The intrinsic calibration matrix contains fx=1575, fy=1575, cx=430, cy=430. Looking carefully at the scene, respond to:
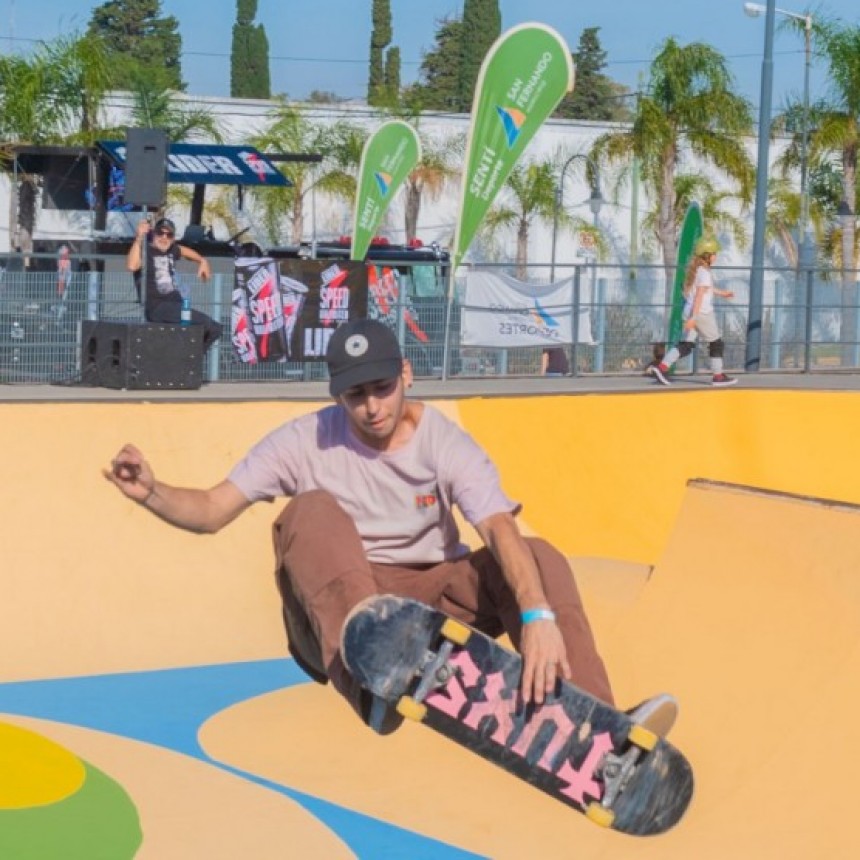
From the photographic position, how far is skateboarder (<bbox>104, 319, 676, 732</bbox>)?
5.00 m

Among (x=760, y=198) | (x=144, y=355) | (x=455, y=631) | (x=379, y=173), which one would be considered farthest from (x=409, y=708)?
(x=760, y=198)

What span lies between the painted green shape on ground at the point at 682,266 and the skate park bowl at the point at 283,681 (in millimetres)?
6952

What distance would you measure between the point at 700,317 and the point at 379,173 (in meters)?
4.00

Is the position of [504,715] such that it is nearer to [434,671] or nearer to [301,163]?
[434,671]

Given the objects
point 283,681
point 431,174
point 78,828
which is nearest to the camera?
point 78,828

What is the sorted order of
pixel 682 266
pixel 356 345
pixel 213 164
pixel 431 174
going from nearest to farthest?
pixel 356 345, pixel 682 266, pixel 213 164, pixel 431 174

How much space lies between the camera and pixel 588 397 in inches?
495

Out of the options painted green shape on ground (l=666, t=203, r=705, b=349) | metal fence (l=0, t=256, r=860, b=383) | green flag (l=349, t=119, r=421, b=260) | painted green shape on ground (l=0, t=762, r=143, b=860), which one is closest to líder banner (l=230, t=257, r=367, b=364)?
metal fence (l=0, t=256, r=860, b=383)

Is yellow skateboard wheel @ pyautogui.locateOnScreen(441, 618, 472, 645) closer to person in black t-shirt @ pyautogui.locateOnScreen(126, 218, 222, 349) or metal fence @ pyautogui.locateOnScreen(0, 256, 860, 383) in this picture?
person in black t-shirt @ pyautogui.locateOnScreen(126, 218, 222, 349)

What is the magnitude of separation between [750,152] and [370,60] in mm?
44757

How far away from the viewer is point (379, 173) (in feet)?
58.5

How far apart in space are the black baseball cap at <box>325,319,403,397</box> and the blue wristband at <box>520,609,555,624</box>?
0.86 metres

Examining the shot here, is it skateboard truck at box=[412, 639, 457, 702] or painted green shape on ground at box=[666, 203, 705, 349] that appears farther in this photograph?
painted green shape on ground at box=[666, 203, 705, 349]

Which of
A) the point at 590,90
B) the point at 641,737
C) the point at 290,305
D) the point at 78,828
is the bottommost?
the point at 78,828
